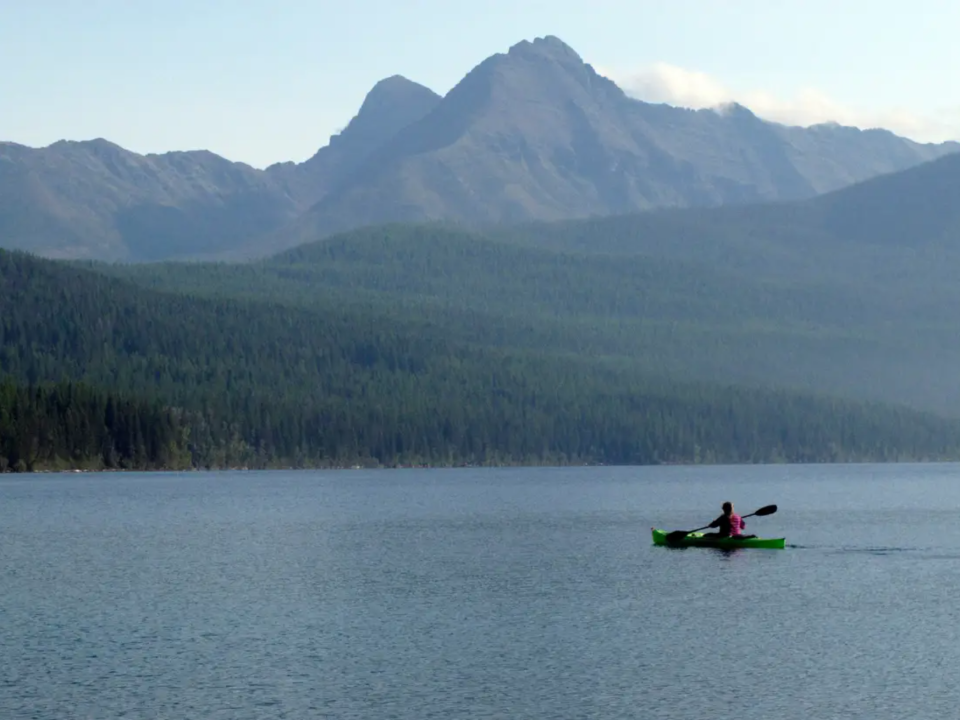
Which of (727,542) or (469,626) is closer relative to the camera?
(469,626)

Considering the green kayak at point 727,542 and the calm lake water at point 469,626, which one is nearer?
the calm lake water at point 469,626

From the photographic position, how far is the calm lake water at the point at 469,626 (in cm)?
6488

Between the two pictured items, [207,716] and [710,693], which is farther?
[710,693]

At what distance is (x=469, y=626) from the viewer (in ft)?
275

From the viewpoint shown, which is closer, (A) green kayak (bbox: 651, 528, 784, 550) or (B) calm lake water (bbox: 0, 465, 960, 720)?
(B) calm lake water (bbox: 0, 465, 960, 720)

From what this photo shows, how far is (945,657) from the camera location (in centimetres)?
7425

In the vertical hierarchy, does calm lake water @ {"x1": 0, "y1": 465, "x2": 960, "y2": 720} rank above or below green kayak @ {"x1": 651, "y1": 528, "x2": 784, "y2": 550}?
below

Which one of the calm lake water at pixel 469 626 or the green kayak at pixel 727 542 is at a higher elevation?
the green kayak at pixel 727 542

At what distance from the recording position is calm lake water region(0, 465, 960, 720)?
6488 cm

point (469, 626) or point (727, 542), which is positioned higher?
point (727, 542)

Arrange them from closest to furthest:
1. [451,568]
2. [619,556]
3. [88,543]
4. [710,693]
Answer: [710,693]
[451,568]
[619,556]
[88,543]

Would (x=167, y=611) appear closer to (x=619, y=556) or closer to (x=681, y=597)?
(x=681, y=597)

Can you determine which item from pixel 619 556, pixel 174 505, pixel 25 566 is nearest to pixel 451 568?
pixel 619 556

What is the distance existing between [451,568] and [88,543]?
33.9 meters
